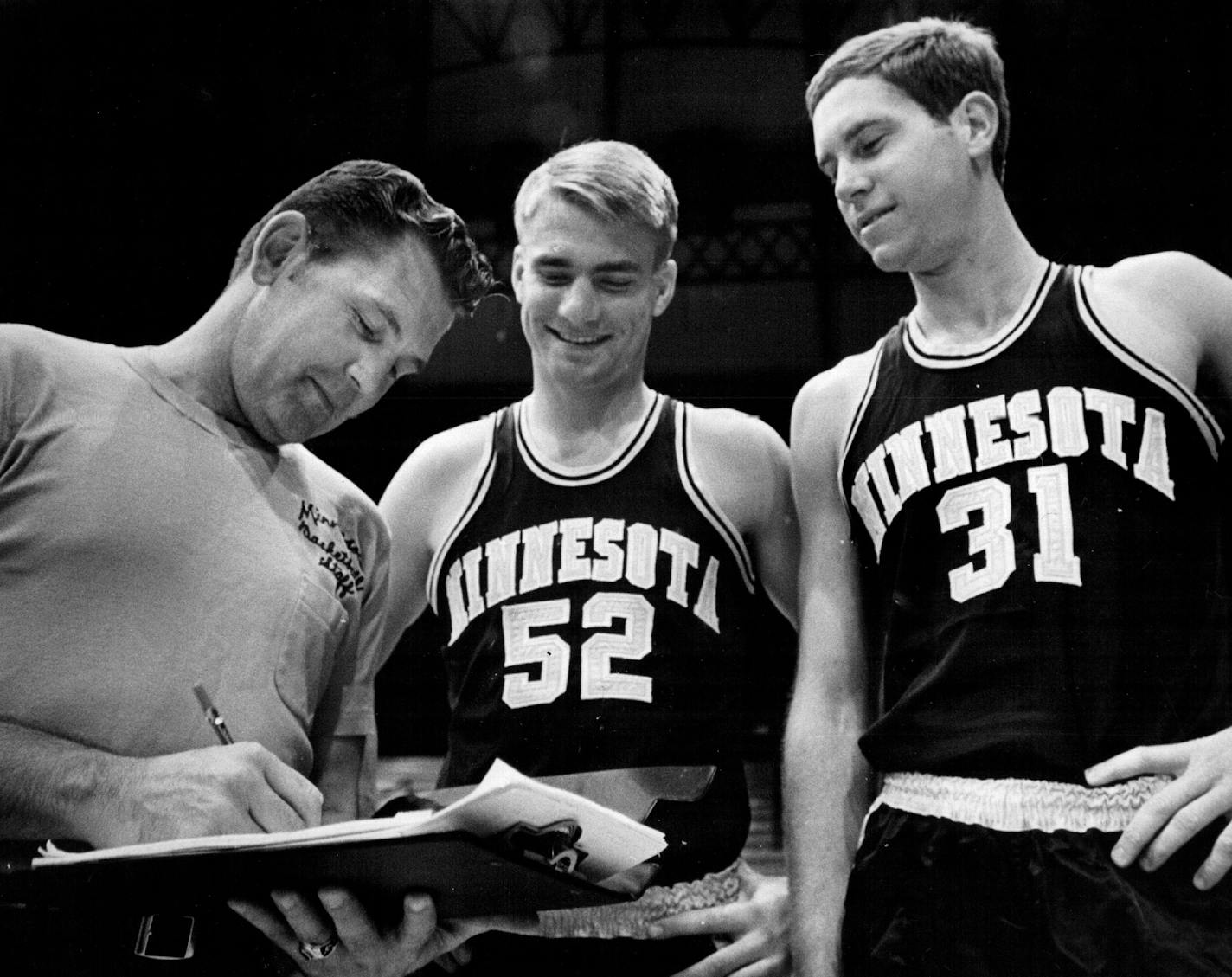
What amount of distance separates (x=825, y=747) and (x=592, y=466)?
373 millimetres

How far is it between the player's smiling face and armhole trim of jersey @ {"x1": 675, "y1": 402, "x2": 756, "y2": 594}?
92 mm

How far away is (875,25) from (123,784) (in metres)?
1.05

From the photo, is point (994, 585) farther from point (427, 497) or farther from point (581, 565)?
point (427, 497)

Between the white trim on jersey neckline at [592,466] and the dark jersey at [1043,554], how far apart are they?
0.73ft

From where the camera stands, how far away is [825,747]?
1211 millimetres

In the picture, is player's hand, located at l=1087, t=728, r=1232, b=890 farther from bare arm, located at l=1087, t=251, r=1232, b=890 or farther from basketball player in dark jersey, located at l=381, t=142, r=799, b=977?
basketball player in dark jersey, located at l=381, t=142, r=799, b=977

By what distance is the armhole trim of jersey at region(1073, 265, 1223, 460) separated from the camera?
1.16 metres

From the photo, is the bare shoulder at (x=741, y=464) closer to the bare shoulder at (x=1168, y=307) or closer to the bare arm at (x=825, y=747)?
the bare arm at (x=825, y=747)

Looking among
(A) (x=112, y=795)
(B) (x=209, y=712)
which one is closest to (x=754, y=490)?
(B) (x=209, y=712)

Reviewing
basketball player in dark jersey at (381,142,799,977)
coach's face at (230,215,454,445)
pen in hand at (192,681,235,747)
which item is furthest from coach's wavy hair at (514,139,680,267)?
pen in hand at (192,681,235,747)

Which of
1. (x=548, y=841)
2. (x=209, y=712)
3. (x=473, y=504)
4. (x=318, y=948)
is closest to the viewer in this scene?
(x=548, y=841)

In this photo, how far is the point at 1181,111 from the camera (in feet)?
3.98

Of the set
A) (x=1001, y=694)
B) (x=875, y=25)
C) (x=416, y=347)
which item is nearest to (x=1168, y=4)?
(x=875, y=25)

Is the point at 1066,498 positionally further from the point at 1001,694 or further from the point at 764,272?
the point at 764,272
